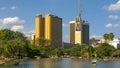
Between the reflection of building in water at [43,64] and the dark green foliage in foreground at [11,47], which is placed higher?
the dark green foliage in foreground at [11,47]

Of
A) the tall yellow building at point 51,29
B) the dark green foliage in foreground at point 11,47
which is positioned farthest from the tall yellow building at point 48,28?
the dark green foliage in foreground at point 11,47

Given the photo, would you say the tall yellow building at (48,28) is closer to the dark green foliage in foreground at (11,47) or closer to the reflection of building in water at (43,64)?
the dark green foliage in foreground at (11,47)

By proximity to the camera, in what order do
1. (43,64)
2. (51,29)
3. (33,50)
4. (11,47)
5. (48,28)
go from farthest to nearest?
1. (51,29)
2. (48,28)
3. (33,50)
4. (11,47)
5. (43,64)

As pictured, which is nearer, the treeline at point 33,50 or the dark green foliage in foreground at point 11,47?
the dark green foliage in foreground at point 11,47

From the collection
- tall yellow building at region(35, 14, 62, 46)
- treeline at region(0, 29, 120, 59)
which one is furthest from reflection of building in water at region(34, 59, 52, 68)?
tall yellow building at region(35, 14, 62, 46)

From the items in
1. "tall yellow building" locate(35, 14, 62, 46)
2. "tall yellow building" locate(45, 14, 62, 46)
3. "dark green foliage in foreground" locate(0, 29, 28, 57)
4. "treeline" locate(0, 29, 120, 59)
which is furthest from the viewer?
→ "tall yellow building" locate(35, 14, 62, 46)

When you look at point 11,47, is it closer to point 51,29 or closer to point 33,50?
point 33,50

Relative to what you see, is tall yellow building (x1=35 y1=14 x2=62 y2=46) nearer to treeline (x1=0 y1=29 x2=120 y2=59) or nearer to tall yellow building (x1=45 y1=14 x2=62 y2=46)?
tall yellow building (x1=45 y1=14 x2=62 y2=46)

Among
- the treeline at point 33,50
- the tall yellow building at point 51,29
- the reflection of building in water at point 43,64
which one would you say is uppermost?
the tall yellow building at point 51,29

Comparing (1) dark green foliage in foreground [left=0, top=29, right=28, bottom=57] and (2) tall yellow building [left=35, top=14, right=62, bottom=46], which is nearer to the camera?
(1) dark green foliage in foreground [left=0, top=29, right=28, bottom=57]

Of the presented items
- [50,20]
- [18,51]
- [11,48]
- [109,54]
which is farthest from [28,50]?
[50,20]

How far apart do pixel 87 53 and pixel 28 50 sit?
73.3ft

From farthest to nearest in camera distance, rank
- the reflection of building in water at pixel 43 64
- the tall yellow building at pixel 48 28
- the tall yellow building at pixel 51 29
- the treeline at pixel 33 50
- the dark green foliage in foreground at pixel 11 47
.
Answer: the tall yellow building at pixel 48 28, the tall yellow building at pixel 51 29, the treeline at pixel 33 50, the dark green foliage in foreground at pixel 11 47, the reflection of building in water at pixel 43 64

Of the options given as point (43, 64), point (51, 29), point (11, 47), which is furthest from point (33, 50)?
point (51, 29)
